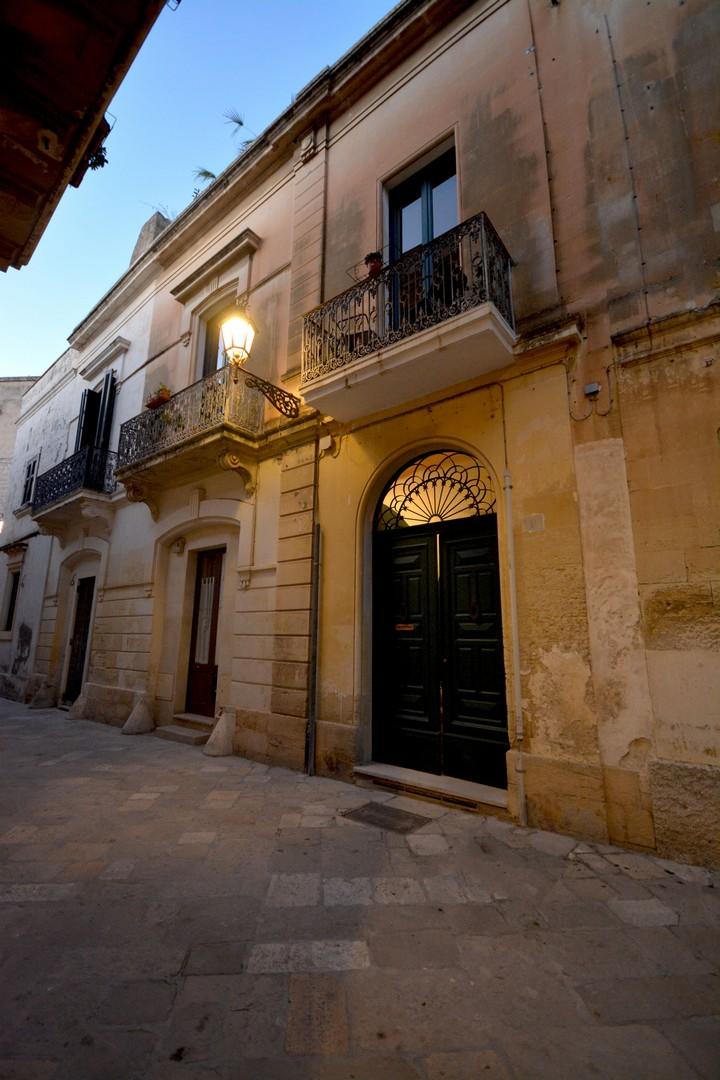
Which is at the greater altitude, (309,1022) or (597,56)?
(597,56)

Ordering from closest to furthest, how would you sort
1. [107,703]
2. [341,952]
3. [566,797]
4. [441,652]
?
[341,952] < [566,797] < [441,652] < [107,703]

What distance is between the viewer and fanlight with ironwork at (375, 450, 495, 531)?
514 cm

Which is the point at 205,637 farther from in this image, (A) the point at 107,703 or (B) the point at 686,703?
(B) the point at 686,703

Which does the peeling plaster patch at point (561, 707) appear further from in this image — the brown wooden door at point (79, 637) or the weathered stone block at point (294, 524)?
the brown wooden door at point (79, 637)

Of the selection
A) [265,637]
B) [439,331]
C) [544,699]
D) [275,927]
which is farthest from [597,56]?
[275,927]

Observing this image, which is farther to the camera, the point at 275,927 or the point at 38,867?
the point at 38,867

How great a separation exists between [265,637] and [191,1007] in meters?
4.49

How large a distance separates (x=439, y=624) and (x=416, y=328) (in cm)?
304

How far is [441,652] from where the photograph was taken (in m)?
5.10

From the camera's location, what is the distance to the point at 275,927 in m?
2.51

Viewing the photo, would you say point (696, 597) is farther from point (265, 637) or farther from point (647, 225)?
point (265, 637)

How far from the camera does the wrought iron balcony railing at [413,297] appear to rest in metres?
4.59

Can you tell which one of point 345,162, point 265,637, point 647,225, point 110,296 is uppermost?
point 110,296

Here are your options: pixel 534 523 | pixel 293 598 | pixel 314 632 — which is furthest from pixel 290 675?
pixel 534 523
